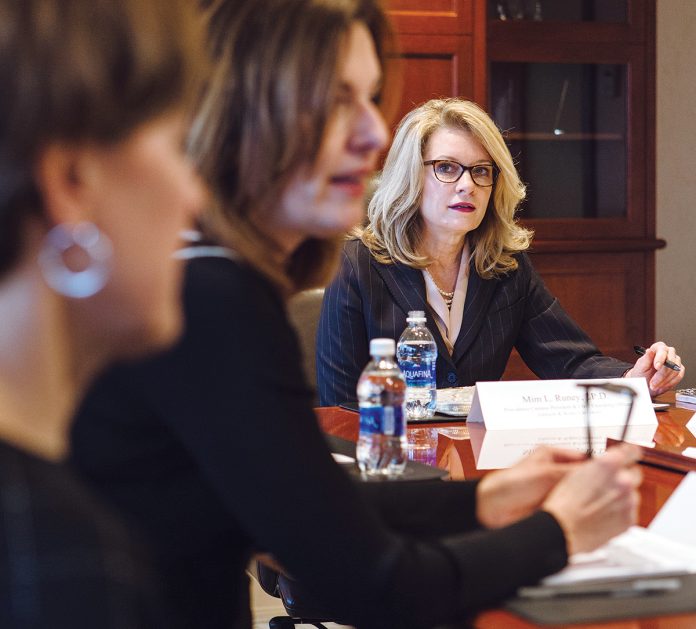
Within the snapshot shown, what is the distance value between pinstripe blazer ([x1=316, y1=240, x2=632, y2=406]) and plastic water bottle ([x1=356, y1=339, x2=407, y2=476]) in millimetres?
952

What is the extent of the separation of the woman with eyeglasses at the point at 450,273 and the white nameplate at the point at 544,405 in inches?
27.0

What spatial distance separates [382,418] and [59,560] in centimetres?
124

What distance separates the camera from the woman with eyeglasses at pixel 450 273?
3008mm

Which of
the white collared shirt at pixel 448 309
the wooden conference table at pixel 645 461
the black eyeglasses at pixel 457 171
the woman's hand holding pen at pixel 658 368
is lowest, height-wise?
the wooden conference table at pixel 645 461

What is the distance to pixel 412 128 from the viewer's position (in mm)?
3217

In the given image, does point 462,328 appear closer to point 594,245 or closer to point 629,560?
point 594,245

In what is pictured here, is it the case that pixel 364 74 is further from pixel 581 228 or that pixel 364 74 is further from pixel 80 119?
pixel 581 228

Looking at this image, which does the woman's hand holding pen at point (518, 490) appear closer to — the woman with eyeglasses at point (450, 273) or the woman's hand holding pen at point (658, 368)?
the woman's hand holding pen at point (658, 368)

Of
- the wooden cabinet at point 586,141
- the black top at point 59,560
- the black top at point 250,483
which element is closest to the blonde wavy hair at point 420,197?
the wooden cabinet at point 586,141

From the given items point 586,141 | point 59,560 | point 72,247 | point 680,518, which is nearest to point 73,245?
point 72,247

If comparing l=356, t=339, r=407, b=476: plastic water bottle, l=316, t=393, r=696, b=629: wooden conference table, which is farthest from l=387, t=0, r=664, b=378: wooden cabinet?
l=356, t=339, r=407, b=476: plastic water bottle

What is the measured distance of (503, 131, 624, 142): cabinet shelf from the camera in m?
4.32

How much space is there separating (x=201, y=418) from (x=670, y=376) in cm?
183

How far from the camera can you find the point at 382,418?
1915 mm
